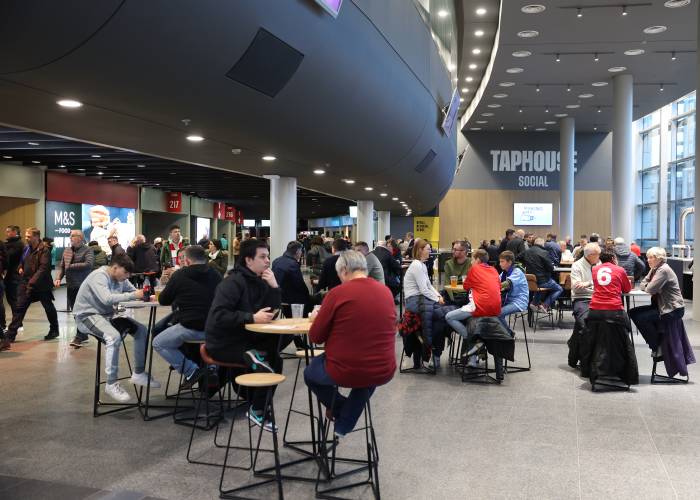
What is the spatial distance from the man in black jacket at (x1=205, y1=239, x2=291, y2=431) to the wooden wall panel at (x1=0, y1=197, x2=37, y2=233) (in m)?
13.8

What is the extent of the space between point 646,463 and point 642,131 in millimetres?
25428

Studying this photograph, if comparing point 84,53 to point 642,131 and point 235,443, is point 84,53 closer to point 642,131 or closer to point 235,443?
point 235,443

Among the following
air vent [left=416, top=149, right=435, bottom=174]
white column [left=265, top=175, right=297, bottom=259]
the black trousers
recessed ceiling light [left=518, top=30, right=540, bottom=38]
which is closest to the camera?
the black trousers

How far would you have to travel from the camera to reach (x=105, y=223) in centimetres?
1958

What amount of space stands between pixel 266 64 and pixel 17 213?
518 inches

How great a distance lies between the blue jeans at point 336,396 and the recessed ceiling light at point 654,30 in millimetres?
12196

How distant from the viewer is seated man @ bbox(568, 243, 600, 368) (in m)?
7.08

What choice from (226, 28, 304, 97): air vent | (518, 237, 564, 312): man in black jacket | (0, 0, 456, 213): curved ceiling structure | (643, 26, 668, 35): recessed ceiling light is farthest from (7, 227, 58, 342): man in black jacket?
(643, 26, 668, 35): recessed ceiling light

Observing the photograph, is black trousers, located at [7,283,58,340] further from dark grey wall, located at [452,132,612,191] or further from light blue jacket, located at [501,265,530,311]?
dark grey wall, located at [452,132,612,191]

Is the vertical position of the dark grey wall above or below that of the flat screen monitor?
above

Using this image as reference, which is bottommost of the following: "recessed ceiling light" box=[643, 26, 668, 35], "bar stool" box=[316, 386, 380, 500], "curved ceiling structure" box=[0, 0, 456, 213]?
"bar stool" box=[316, 386, 380, 500]

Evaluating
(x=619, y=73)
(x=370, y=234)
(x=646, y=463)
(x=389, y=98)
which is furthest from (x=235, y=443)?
(x=370, y=234)

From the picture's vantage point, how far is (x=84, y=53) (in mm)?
4227

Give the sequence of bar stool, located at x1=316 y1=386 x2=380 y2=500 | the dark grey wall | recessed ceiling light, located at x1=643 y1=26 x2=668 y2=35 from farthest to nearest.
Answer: the dark grey wall
recessed ceiling light, located at x1=643 y1=26 x2=668 y2=35
bar stool, located at x1=316 y1=386 x2=380 y2=500
